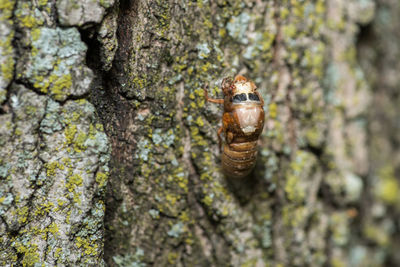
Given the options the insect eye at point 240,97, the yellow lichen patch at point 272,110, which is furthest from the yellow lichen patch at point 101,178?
the yellow lichen patch at point 272,110

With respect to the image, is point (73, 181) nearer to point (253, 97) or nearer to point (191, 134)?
point (191, 134)

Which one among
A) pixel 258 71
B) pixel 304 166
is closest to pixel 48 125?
pixel 258 71

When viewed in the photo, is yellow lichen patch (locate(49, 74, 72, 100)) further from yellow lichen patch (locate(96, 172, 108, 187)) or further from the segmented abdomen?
the segmented abdomen

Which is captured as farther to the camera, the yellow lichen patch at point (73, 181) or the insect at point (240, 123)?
the insect at point (240, 123)

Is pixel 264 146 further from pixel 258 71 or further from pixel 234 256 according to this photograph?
pixel 234 256

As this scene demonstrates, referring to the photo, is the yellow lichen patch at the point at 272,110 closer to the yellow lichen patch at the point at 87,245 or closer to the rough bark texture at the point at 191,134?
the rough bark texture at the point at 191,134

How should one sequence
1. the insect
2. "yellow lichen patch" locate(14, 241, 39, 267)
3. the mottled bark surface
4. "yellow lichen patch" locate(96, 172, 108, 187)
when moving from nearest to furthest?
the mottled bark surface < "yellow lichen patch" locate(14, 241, 39, 267) < "yellow lichen patch" locate(96, 172, 108, 187) < the insect

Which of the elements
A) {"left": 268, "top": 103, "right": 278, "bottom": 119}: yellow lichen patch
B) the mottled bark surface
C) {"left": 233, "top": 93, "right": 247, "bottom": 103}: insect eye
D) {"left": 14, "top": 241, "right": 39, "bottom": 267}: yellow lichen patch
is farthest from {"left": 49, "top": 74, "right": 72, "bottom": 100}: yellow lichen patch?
{"left": 268, "top": 103, "right": 278, "bottom": 119}: yellow lichen patch
